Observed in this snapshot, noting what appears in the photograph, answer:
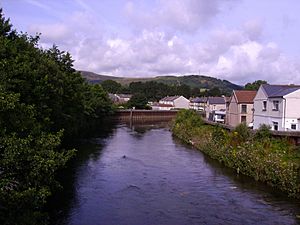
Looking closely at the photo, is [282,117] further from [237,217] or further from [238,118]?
[237,217]

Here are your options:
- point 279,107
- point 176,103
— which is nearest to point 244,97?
point 279,107

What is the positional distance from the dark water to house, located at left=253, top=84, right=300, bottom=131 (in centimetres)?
726

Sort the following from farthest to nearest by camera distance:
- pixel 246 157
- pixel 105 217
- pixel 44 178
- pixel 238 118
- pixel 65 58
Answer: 1. pixel 238 118
2. pixel 65 58
3. pixel 246 157
4. pixel 105 217
5. pixel 44 178

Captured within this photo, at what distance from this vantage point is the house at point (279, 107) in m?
32.4

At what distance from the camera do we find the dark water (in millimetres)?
16844

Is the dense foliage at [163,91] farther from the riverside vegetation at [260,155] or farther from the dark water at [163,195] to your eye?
the dark water at [163,195]

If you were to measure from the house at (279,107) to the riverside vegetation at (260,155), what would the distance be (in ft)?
14.1

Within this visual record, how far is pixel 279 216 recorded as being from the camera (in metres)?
17.1

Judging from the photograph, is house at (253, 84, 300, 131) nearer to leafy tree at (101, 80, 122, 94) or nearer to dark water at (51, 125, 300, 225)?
dark water at (51, 125, 300, 225)

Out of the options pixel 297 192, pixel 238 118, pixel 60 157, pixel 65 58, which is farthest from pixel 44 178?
pixel 238 118

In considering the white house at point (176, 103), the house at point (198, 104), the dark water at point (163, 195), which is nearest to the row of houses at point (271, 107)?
the dark water at point (163, 195)

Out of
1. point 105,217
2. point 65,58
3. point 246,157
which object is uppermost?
point 65,58

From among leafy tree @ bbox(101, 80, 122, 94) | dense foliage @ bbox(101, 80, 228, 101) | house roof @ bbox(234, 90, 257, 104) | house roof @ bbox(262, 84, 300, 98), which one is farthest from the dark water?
leafy tree @ bbox(101, 80, 122, 94)

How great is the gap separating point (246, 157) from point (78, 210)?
1266cm
